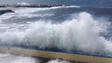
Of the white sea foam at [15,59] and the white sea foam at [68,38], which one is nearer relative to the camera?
the white sea foam at [15,59]

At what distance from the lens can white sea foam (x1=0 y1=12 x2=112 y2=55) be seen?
10.0 metres

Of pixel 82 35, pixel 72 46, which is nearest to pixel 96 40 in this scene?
pixel 82 35

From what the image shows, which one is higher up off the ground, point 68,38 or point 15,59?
point 68,38

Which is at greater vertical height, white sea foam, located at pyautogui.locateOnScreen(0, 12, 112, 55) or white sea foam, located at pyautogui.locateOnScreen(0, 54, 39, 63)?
white sea foam, located at pyautogui.locateOnScreen(0, 12, 112, 55)

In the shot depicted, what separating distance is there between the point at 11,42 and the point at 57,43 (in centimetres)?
355

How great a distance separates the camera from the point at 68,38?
34.8ft

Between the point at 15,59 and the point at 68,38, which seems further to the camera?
the point at 68,38

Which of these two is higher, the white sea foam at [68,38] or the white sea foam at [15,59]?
the white sea foam at [68,38]

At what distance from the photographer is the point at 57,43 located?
34.8 ft

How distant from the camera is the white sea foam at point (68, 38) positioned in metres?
10.0

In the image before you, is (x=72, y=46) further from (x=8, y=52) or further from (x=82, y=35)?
(x=8, y=52)

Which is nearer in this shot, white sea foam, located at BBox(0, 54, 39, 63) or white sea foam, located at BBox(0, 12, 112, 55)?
white sea foam, located at BBox(0, 54, 39, 63)

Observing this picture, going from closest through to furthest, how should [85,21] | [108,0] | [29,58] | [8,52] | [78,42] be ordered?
[29,58] → [8,52] → [78,42] → [85,21] → [108,0]

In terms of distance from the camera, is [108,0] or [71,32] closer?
[71,32]
